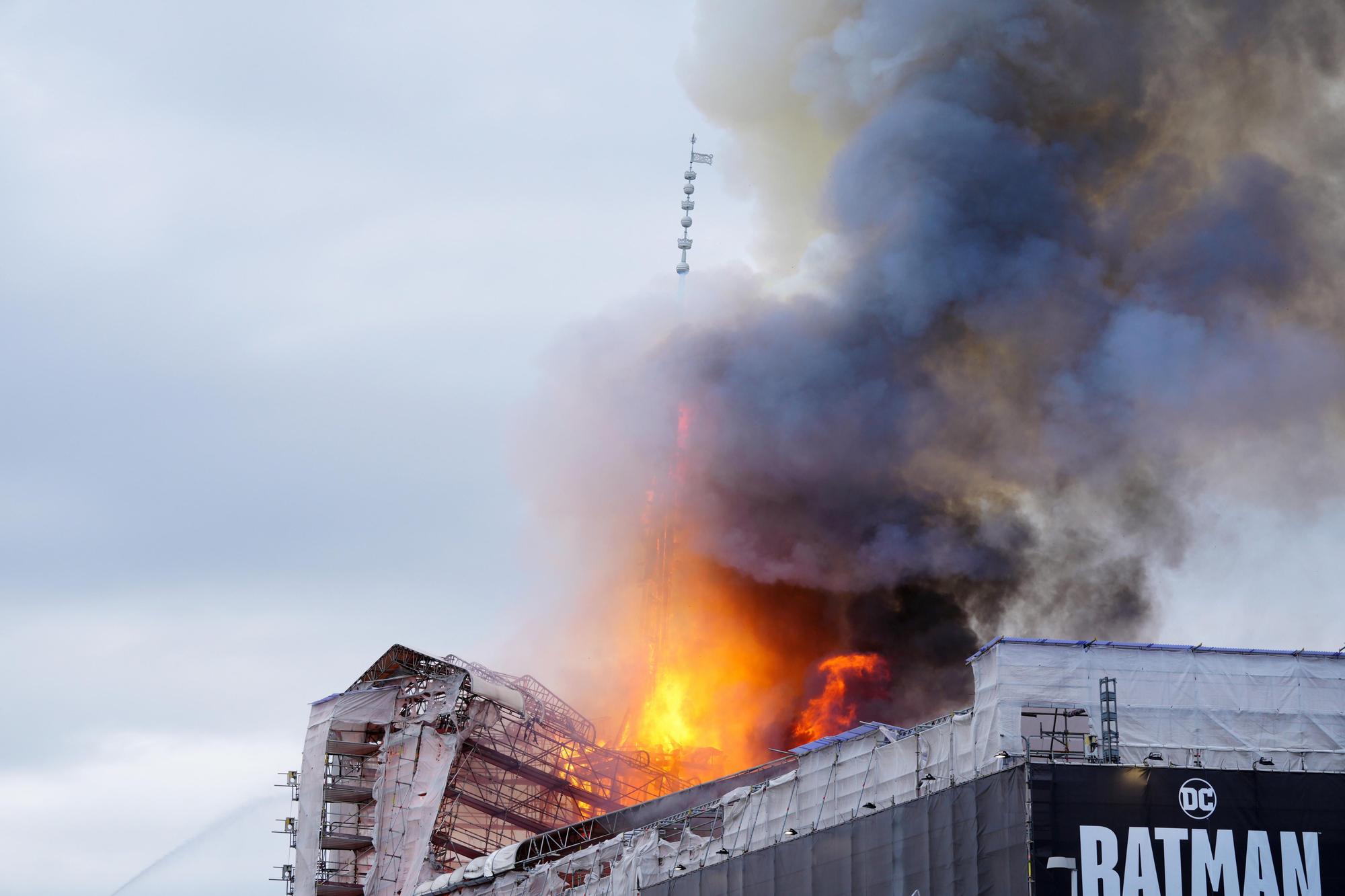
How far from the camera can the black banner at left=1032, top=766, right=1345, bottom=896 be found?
56.7m

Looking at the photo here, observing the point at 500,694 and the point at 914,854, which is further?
the point at 500,694

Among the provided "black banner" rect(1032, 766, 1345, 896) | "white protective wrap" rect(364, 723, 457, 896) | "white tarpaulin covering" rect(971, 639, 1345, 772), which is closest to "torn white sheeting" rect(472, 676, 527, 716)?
"white protective wrap" rect(364, 723, 457, 896)

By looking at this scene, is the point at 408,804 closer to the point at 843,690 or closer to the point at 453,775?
the point at 453,775

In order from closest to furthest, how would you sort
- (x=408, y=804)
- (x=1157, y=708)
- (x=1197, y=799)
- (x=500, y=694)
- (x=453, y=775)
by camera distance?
(x=1197, y=799) → (x=1157, y=708) → (x=453, y=775) → (x=408, y=804) → (x=500, y=694)

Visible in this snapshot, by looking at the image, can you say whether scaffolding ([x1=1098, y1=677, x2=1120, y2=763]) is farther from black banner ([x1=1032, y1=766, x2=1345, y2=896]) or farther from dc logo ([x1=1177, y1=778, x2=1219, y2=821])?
dc logo ([x1=1177, y1=778, x2=1219, y2=821])

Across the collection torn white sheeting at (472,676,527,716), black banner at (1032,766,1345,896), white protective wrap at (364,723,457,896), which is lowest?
black banner at (1032,766,1345,896)

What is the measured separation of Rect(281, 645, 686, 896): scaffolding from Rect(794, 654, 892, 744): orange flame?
9.01m

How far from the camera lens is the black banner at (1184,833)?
186 feet

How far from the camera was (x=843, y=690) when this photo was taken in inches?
4171

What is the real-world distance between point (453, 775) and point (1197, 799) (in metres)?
54.5

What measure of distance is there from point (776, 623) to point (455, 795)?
23651mm

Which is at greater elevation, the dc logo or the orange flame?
the orange flame

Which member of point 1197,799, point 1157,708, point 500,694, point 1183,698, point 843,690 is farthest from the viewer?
point 843,690

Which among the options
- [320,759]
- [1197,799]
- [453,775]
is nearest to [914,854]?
[1197,799]
